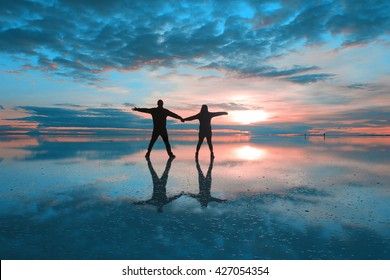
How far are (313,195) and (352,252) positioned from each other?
3.02 m

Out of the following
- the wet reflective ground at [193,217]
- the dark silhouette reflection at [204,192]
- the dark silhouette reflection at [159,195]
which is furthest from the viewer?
the dark silhouette reflection at [204,192]

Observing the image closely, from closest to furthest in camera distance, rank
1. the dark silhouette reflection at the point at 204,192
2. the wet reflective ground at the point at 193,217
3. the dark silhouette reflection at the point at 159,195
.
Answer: the wet reflective ground at the point at 193,217
the dark silhouette reflection at the point at 159,195
the dark silhouette reflection at the point at 204,192

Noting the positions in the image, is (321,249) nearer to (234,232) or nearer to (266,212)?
(234,232)

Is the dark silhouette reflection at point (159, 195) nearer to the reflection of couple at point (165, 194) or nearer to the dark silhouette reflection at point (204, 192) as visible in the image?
the reflection of couple at point (165, 194)

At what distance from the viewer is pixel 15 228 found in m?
4.11

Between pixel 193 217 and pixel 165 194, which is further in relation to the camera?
pixel 165 194

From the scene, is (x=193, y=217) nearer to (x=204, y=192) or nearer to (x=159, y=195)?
(x=159, y=195)

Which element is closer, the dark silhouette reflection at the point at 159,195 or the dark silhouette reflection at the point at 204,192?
the dark silhouette reflection at the point at 159,195

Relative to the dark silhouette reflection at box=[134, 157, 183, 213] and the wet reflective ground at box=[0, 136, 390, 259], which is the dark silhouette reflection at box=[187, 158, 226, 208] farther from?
the dark silhouette reflection at box=[134, 157, 183, 213]

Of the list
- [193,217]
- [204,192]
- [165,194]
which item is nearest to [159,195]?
[165,194]

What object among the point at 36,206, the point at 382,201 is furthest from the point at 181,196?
the point at 382,201

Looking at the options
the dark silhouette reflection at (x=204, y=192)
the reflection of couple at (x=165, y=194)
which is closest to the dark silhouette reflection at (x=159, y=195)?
the reflection of couple at (x=165, y=194)

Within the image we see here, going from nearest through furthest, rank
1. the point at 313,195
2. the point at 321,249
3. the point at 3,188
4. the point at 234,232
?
the point at 321,249, the point at 234,232, the point at 313,195, the point at 3,188

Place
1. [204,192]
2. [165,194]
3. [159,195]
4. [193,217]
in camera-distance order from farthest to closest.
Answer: [204,192] < [165,194] < [159,195] < [193,217]
